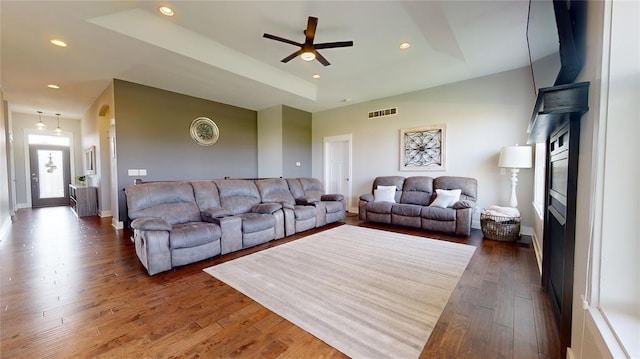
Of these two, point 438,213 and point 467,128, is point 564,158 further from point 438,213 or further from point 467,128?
point 467,128

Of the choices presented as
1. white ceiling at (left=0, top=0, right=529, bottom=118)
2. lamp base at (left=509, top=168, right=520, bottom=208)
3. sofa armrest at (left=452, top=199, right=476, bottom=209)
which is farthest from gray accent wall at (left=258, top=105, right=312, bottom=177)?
lamp base at (left=509, top=168, right=520, bottom=208)

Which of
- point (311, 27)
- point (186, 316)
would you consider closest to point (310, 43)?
point (311, 27)

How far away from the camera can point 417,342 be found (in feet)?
5.20

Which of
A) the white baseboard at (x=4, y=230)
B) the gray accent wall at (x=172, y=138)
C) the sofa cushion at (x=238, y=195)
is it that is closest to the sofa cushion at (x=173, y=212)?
the sofa cushion at (x=238, y=195)

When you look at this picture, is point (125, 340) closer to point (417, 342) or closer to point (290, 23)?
point (417, 342)

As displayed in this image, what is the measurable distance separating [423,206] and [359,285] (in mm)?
2865

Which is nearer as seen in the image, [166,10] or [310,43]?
[166,10]

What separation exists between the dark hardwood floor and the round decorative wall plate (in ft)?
10.7

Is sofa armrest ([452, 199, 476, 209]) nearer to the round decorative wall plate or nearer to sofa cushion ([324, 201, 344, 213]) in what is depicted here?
sofa cushion ([324, 201, 344, 213])

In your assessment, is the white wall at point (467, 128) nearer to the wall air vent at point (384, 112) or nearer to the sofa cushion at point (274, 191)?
the wall air vent at point (384, 112)

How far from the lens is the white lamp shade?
12.5 feet

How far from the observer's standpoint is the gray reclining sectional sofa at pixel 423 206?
416cm

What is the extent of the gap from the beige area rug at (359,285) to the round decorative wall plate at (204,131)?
363 cm

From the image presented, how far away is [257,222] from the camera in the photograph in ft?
11.7
